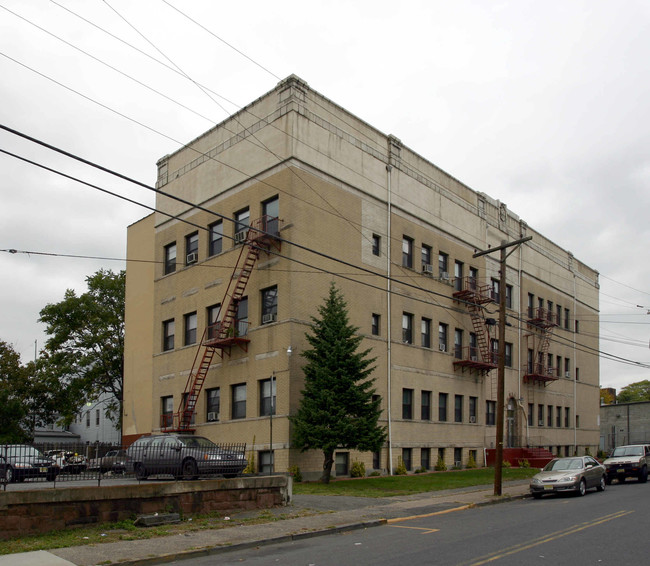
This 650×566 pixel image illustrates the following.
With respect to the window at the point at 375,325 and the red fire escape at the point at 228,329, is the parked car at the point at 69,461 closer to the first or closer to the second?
the red fire escape at the point at 228,329

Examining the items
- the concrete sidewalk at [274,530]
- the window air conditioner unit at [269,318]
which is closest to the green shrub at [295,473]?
the concrete sidewalk at [274,530]

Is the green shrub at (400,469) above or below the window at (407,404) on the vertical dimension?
below

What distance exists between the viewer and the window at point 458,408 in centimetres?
3934

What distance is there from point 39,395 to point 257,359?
3033 cm

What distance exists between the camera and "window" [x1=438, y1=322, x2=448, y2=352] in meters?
38.5

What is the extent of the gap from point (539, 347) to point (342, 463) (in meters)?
24.0

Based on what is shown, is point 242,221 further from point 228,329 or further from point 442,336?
point 442,336

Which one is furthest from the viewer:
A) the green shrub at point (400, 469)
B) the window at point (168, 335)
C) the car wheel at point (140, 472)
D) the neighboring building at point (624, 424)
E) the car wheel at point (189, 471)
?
the neighboring building at point (624, 424)

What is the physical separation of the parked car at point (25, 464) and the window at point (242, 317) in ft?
52.3

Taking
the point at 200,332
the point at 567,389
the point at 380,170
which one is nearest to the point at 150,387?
the point at 200,332

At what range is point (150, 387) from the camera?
126 ft

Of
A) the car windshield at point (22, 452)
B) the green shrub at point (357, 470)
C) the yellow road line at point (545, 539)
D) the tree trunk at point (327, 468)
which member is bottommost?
the green shrub at point (357, 470)

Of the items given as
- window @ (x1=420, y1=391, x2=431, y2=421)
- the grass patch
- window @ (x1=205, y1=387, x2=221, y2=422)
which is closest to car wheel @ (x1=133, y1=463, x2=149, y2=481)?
the grass patch

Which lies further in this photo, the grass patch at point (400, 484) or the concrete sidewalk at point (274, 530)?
the grass patch at point (400, 484)
